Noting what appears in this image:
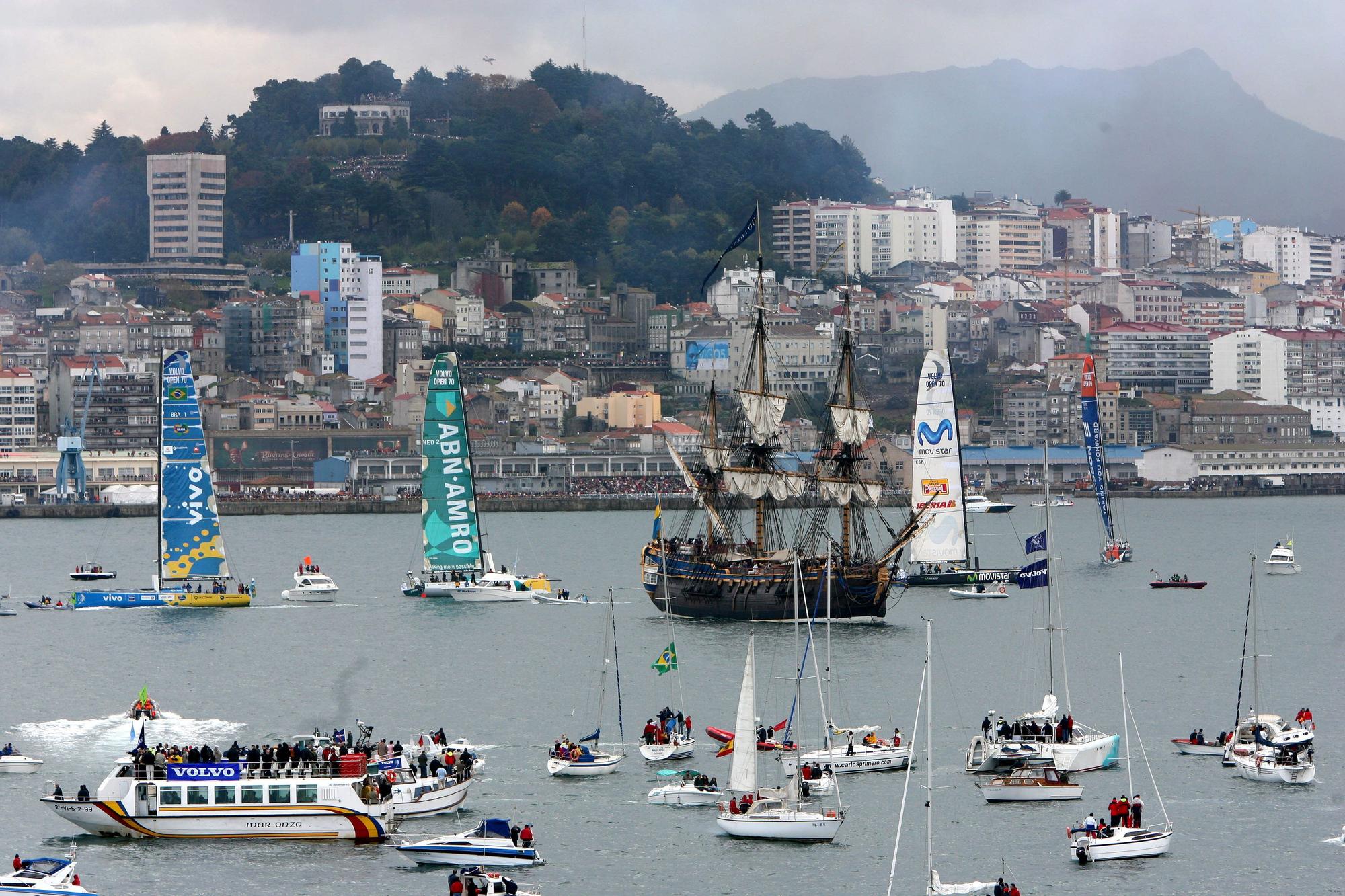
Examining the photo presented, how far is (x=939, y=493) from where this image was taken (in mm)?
53406

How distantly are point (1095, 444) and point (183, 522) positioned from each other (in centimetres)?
2811

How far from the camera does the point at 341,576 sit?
2379 inches

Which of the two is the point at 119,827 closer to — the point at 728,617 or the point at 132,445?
the point at 728,617

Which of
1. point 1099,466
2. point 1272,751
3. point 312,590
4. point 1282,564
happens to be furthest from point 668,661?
point 1282,564

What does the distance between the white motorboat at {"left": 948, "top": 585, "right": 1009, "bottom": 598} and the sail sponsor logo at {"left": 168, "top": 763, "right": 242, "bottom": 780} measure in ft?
98.2

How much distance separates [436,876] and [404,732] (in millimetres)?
8150

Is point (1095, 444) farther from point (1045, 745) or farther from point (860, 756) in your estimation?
point (860, 756)

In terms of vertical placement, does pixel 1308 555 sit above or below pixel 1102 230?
below

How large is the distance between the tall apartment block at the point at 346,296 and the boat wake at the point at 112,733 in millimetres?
93261

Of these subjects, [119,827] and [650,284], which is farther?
[650,284]

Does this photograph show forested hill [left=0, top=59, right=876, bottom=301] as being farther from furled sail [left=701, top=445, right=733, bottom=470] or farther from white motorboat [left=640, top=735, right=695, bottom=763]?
white motorboat [left=640, top=735, right=695, bottom=763]

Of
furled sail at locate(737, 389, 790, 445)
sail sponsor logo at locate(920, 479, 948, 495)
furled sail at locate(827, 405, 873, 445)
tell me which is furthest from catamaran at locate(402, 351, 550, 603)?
sail sponsor logo at locate(920, 479, 948, 495)

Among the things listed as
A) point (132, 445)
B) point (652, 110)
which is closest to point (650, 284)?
point (652, 110)

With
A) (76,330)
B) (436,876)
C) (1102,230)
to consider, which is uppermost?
(1102,230)
